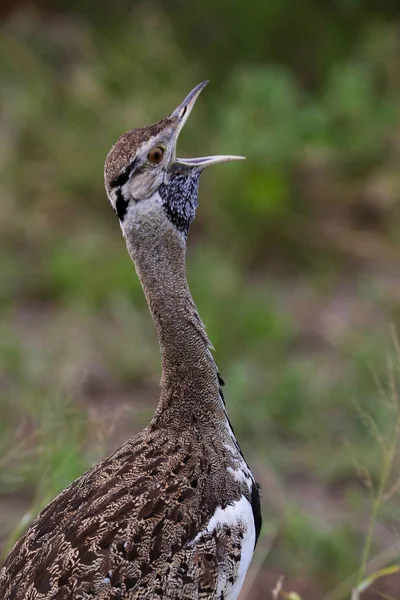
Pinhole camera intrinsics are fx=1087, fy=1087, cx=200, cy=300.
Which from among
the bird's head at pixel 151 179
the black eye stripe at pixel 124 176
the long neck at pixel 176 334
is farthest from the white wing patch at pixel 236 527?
the black eye stripe at pixel 124 176

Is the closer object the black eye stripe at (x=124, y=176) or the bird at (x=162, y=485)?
the bird at (x=162, y=485)

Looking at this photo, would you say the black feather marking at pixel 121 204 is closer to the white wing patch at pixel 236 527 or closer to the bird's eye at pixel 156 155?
the bird's eye at pixel 156 155

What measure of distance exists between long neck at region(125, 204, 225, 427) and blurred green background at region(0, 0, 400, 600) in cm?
70

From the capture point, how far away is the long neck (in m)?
2.45

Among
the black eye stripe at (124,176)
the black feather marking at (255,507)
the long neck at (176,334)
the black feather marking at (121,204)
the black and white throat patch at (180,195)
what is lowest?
the black feather marking at (255,507)

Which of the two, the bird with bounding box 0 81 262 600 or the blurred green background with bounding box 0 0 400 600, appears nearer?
the bird with bounding box 0 81 262 600

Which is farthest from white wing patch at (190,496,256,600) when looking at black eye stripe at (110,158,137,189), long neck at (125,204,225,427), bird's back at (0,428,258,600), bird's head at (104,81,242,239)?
black eye stripe at (110,158,137,189)

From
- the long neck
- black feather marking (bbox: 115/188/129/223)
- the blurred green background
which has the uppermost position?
the blurred green background

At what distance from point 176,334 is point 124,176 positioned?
1.28 ft

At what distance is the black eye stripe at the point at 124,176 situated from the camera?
236 cm

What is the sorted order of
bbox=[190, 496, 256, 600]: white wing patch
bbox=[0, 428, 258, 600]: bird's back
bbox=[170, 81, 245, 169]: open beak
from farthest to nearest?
bbox=[170, 81, 245, 169]: open beak < bbox=[190, 496, 256, 600]: white wing patch < bbox=[0, 428, 258, 600]: bird's back

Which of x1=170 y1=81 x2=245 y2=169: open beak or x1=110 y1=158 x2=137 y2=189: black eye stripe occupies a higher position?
x1=170 y1=81 x2=245 y2=169: open beak

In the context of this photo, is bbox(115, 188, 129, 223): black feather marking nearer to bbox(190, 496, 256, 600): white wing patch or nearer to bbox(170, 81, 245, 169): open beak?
bbox(170, 81, 245, 169): open beak

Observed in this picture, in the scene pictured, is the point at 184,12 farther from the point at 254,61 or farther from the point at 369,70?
the point at 369,70
